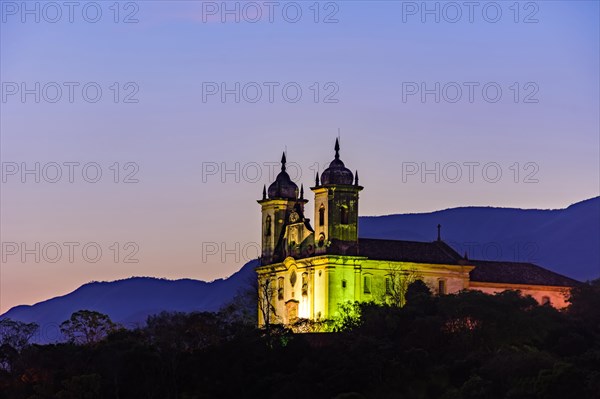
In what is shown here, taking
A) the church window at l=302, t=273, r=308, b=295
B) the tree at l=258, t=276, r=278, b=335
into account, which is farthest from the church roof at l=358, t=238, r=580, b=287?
the tree at l=258, t=276, r=278, b=335

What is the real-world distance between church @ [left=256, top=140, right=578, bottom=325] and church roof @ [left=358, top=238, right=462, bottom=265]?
80 mm

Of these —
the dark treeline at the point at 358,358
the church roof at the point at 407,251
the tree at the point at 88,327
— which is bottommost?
the dark treeline at the point at 358,358

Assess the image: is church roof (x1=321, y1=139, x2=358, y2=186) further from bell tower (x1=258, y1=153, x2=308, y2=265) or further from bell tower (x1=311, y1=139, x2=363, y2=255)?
bell tower (x1=258, y1=153, x2=308, y2=265)

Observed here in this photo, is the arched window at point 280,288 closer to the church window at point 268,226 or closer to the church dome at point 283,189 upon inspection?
the church window at point 268,226

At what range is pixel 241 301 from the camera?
14088cm

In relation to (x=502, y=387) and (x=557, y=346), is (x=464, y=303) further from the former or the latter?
(x=502, y=387)

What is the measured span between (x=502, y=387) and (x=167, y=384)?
22.5 metres

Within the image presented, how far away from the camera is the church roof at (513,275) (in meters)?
130

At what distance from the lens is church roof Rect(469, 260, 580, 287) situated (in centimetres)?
12950

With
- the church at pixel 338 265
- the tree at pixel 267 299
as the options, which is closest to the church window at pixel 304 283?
the church at pixel 338 265

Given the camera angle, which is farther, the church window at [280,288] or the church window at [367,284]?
the church window at [280,288]

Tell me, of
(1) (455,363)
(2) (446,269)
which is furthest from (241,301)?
(1) (455,363)

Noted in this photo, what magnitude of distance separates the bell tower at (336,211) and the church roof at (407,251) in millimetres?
1908

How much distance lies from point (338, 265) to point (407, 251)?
739cm
